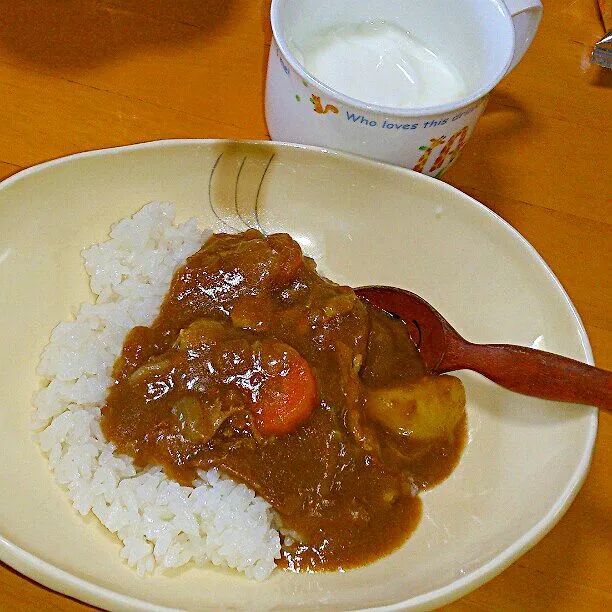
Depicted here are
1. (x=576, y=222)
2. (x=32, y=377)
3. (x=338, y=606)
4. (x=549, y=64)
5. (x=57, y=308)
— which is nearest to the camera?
(x=338, y=606)

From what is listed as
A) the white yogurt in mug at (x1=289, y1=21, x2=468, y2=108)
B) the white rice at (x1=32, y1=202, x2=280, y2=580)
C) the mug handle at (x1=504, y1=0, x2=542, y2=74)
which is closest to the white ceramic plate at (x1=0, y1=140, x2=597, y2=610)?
the white rice at (x1=32, y1=202, x2=280, y2=580)

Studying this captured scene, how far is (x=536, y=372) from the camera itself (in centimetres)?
163

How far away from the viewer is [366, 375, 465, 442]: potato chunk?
5.54 feet

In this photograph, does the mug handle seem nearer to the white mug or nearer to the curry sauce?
the white mug

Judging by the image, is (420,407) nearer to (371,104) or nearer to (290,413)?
(290,413)

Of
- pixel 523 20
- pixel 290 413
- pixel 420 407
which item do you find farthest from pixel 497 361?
pixel 523 20

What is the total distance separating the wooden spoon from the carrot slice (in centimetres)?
38

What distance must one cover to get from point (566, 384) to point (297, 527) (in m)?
0.66

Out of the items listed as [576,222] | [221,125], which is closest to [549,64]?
[576,222]

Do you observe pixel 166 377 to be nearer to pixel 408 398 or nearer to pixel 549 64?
pixel 408 398

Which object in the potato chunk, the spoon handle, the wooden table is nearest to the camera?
the spoon handle

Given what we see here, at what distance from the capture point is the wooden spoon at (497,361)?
1.58m

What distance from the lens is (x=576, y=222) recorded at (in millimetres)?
2283

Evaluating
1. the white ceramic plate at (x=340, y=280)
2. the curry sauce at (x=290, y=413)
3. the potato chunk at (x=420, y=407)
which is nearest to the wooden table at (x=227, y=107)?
the white ceramic plate at (x=340, y=280)
